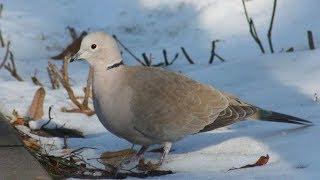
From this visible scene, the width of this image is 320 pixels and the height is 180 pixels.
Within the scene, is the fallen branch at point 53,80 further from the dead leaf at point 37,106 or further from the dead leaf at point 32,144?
the dead leaf at point 32,144

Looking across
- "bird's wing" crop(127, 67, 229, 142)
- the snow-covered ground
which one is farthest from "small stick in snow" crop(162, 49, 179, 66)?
"bird's wing" crop(127, 67, 229, 142)

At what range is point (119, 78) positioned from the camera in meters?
3.44

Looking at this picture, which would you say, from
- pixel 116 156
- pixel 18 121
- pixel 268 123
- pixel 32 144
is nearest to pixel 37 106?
pixel 18 121

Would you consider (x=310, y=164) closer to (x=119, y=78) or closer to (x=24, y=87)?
(x=119, y=78)

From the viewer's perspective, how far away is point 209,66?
18.0ft

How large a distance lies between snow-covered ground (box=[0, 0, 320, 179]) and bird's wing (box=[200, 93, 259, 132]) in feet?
0.45

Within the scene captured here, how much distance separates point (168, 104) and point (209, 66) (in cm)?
200

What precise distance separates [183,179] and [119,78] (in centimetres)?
51

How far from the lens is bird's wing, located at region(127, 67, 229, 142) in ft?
11.3

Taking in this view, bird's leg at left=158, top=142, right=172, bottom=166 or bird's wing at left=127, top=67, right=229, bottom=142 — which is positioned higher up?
bird's wing at left=127, top=67, right=229, bottom=142

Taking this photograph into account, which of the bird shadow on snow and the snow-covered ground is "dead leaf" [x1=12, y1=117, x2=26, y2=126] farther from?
the bird shadow on snow

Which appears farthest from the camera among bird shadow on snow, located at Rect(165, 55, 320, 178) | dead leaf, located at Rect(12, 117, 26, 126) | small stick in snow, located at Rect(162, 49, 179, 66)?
small stick in snow, located at Rect(162, 49, 179, 66)

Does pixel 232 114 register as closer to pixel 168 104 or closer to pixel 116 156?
pixel 168 104

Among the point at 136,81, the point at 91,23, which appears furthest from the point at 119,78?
the point at 91,23
